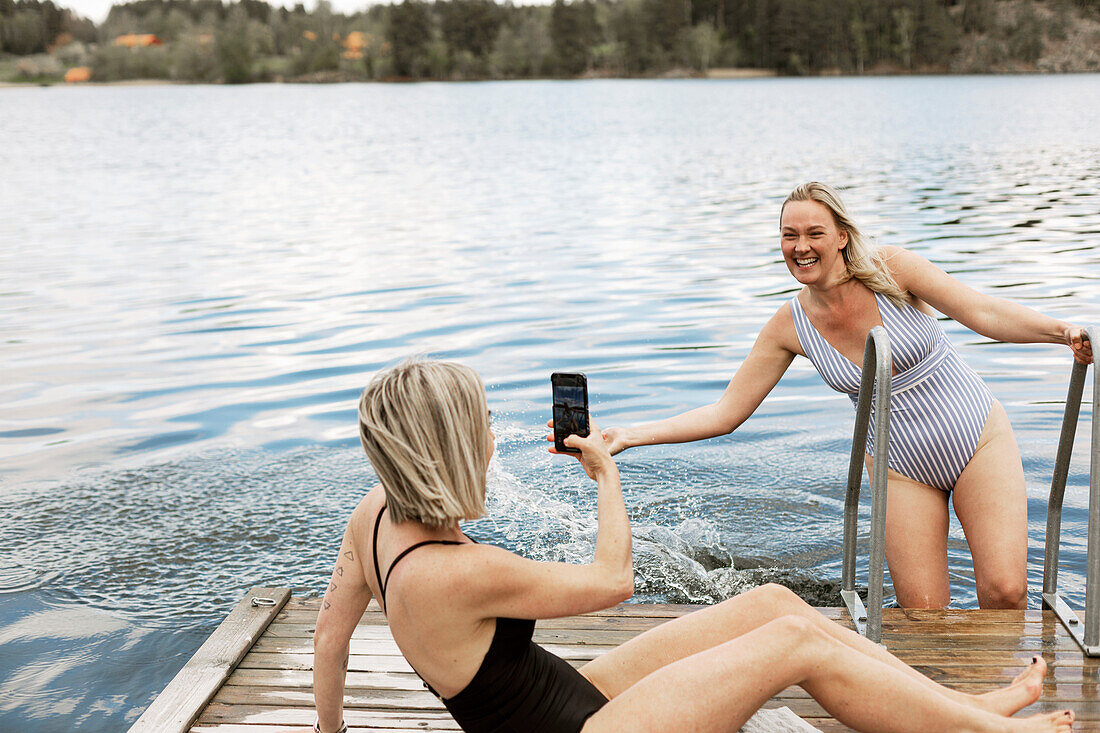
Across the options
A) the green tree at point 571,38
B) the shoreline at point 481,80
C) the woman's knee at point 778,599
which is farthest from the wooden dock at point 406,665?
the green tree at point 571,38

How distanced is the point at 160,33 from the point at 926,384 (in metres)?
136

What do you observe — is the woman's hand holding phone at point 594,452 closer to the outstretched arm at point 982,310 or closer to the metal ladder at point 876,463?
the metal ladder at point 876,463

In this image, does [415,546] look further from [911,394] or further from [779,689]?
[911,394]

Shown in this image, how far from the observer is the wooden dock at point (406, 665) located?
3195 millimetres

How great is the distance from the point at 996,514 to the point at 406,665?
246 centimetres

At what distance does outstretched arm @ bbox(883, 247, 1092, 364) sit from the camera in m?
3.57

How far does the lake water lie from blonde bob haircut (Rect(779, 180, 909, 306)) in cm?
196

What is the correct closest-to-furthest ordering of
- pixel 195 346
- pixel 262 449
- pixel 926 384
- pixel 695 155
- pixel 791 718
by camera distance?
pixel 791 718, pixel 926 384, pixel 262 449, pixel 195 346, pixel 695 155

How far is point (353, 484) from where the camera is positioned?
699cm

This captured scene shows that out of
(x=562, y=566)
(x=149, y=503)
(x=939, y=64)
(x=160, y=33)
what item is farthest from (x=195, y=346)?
(x=160, y=33)

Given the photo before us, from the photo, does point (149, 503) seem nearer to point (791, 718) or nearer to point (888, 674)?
point (791, 718)

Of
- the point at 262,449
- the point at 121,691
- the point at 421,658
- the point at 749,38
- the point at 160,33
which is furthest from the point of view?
the point at 160,33

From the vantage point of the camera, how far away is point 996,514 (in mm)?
4016

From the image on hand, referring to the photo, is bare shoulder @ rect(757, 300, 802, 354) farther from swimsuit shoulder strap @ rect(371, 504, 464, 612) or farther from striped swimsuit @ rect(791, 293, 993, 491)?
swimsuit shoulder strap @ rect(371, 504, 464, 612)
